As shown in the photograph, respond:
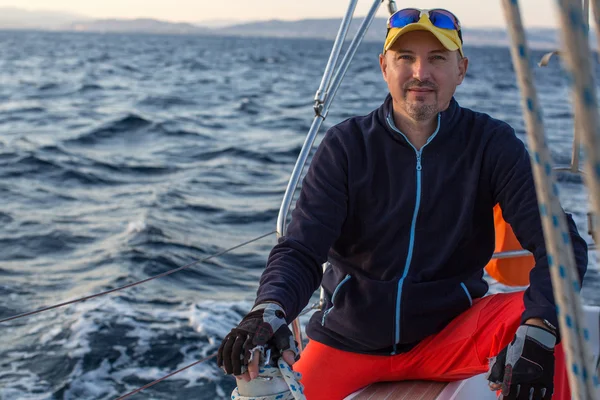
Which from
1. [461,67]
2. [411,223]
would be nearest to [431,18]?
[461,67]

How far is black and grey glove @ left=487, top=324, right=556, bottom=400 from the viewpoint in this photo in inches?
58.2

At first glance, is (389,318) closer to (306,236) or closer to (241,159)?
(306,236)

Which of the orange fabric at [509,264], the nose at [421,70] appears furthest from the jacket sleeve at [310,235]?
the orange fabric at [509,264]

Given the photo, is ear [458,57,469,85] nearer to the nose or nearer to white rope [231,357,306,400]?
the nose

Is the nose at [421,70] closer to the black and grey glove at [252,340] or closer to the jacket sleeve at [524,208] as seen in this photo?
the jacket sleeve at [524,208]

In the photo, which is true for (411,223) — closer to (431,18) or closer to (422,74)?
(422,74)

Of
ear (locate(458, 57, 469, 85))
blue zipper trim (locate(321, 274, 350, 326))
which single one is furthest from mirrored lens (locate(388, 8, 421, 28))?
blue zipper trim (locate(321, 274, 350, 326))

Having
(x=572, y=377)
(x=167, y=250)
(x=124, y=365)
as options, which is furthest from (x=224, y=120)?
(x=572, y=377)

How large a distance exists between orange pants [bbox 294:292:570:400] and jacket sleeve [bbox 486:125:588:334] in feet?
0.42

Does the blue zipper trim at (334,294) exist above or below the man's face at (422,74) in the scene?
below

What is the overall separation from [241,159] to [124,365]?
19.2ft

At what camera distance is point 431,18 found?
5.82 feet

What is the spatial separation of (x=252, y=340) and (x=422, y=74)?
0.75 m

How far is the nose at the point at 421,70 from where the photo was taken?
178cm
